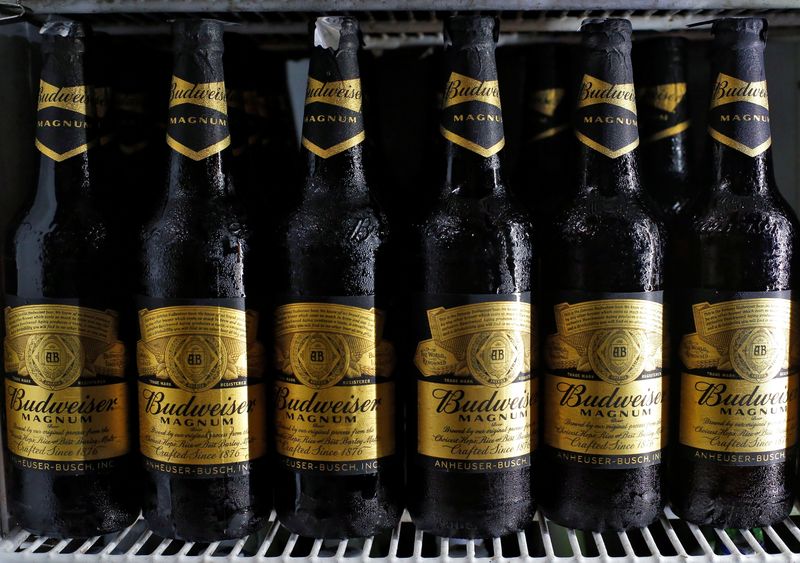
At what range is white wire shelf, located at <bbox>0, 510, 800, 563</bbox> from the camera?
0.96m


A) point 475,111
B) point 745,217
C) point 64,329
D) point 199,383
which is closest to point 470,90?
point 475,111

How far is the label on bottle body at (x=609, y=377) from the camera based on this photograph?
1003 millimetres

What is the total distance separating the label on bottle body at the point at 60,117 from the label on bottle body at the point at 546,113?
0.70 m

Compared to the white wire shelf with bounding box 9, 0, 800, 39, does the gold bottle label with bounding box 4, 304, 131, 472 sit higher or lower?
lower

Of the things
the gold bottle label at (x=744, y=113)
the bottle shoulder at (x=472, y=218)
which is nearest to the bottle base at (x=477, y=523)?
the bottle shoulder at (x=472, y=218)

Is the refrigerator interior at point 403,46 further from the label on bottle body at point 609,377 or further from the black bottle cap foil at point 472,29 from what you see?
the label on bottle body at point 609,377

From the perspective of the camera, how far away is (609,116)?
1.03m

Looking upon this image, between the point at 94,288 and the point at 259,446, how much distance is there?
32cm

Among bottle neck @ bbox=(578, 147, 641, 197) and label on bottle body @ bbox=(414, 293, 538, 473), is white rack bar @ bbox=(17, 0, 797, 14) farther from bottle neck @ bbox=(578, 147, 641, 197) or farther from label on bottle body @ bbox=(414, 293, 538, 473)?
label on bottle body @ bbox=(414, 293, 538, 473)

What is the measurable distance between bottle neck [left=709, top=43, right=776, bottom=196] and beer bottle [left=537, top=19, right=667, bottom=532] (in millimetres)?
131

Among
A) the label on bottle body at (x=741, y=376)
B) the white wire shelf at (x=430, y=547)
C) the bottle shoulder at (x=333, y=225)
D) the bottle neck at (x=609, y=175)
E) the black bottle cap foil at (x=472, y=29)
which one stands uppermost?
the black bottle cap foil at (x=472, y=29)

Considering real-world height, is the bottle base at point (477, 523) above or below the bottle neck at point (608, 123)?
below

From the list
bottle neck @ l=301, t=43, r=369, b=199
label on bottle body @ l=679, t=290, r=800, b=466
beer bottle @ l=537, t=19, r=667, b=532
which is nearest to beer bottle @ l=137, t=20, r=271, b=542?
bottle neck @ l=301, t=43, r=369, b=199

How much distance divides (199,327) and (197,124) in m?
0.28
